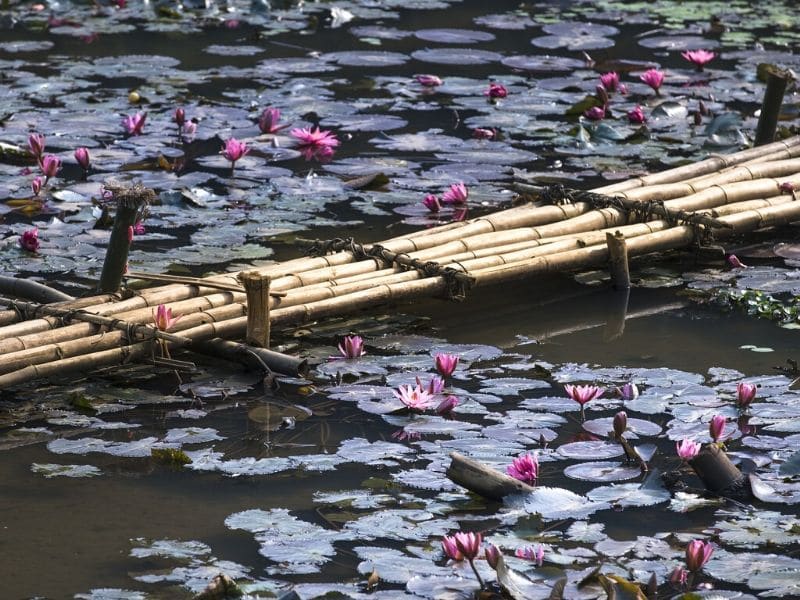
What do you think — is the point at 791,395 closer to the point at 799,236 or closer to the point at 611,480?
the point at 611,480

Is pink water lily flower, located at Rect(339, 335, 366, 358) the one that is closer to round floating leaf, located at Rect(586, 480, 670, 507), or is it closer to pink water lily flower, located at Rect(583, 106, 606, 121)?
round floating leaf, located at Rect(586, 480, 670, 507)

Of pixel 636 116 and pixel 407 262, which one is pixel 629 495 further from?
pixel 636 116

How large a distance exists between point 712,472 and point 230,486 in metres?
1.23

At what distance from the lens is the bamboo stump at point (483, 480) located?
3455mm

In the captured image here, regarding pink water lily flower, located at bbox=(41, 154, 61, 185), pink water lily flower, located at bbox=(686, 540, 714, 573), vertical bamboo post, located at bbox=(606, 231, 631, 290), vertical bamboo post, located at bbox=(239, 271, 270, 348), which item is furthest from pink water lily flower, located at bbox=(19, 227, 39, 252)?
pink water lily flower, located at bbox=(686, 540, 714, 573)

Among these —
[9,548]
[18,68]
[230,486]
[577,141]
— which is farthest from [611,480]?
[18,68]

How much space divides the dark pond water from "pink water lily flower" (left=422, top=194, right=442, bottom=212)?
0.12ft

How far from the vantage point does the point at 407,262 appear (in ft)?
16.0

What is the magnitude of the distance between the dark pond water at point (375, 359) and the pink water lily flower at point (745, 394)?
54 millimetres

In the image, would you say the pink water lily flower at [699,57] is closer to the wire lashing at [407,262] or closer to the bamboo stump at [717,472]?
the wire lashing at [407,262]

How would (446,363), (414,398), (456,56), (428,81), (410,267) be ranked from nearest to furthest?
(414,398) < (446,363) < (410,267) < (428,81) < (456,56)

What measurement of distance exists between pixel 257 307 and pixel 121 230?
509mm

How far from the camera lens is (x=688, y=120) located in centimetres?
747

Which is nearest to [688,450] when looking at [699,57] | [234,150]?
[234,150]
